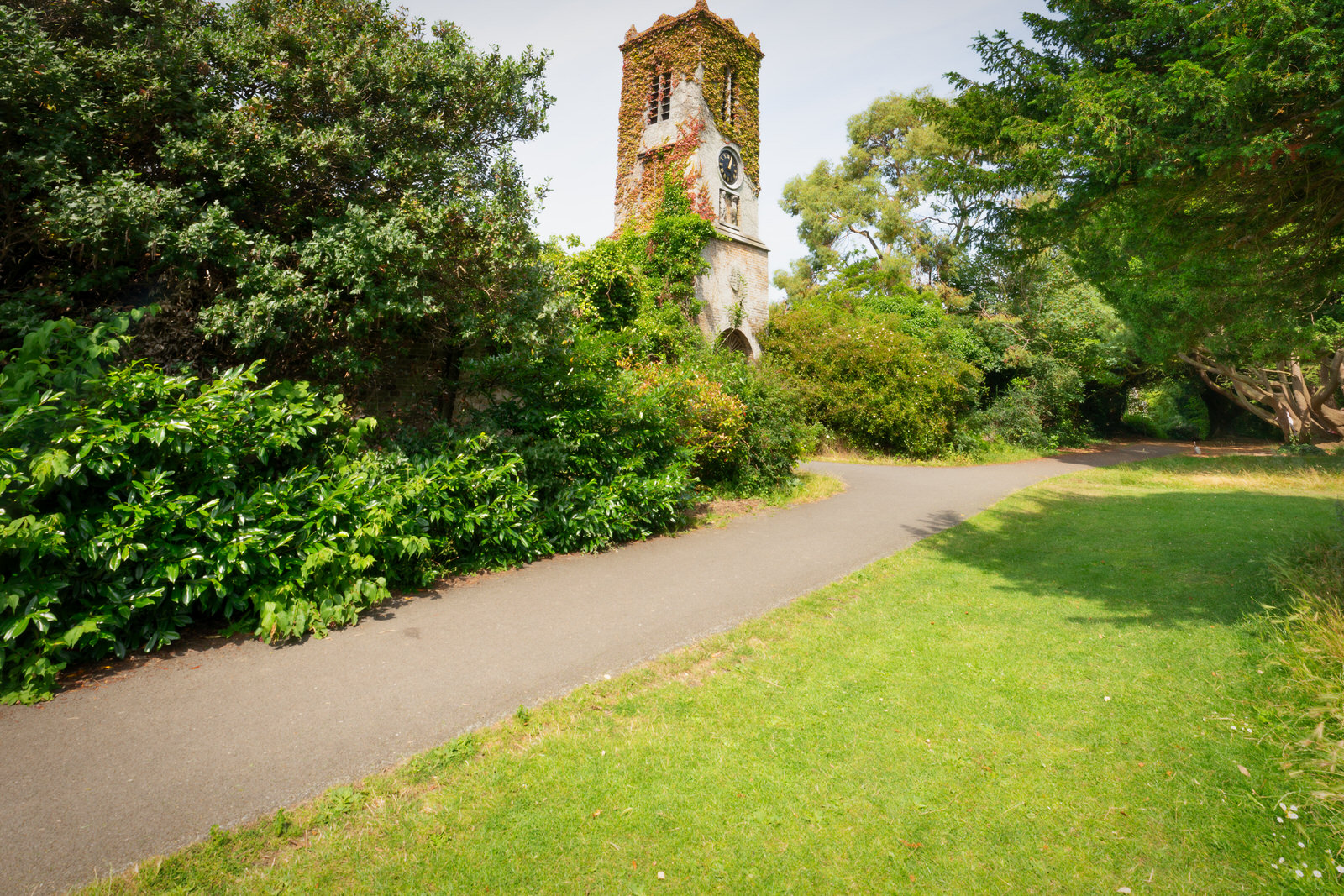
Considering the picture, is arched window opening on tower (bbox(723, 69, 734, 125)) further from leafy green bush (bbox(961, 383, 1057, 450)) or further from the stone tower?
leafy green bush (bbox(961, 383, 1057, 450))

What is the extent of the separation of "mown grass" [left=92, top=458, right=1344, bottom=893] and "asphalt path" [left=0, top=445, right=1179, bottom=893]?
0.29 metres

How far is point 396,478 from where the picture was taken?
5.94 m

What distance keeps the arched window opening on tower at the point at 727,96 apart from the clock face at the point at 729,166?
0.92 metres

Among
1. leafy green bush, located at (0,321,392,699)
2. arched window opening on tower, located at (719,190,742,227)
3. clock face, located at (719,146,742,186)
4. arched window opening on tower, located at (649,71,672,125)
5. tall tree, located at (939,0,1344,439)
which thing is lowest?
leafy green bush, located at (0,321,392,699)

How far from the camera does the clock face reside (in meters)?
20.6

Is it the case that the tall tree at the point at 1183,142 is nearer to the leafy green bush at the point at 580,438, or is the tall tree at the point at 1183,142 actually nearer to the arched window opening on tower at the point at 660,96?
the leafy green bush at the point at 580,438

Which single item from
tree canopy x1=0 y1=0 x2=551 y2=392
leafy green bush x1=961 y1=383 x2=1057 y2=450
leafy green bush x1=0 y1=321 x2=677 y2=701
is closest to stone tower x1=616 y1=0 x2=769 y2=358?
leafy green bush x1=961 y1=383 x2=1057 y2=450

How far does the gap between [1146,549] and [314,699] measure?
30.6ft

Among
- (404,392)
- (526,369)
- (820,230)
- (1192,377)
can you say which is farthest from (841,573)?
(1192,377)

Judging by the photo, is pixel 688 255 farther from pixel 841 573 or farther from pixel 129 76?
pixel 129 76

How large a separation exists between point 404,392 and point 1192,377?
1615 inches

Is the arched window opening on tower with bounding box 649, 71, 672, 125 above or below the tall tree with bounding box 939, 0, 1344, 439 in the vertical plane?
above

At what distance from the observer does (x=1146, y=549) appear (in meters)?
8.32

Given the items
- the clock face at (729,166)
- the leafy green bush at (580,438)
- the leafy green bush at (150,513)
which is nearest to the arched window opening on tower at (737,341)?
the clock face at (729,166)
